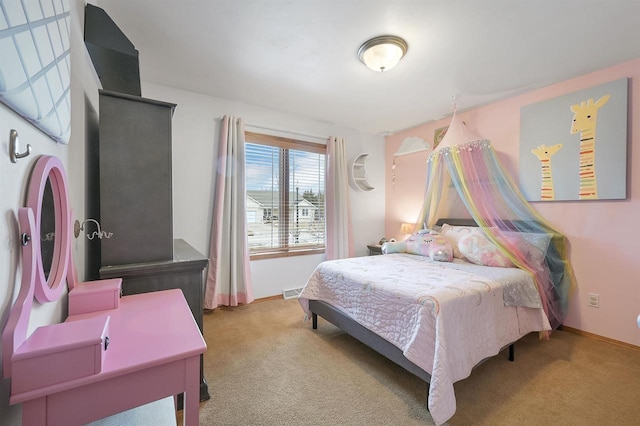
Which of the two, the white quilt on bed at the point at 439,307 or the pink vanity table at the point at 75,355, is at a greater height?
the pink vanity table at the point at 75,355

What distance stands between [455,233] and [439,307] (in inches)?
72.5

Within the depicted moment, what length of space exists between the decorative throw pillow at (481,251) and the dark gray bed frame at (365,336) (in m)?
0.74

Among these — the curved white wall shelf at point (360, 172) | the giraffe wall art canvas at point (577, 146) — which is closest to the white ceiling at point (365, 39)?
the giraffe wall art canvas at point (577, 146)

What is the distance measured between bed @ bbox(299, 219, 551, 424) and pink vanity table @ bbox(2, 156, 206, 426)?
4.15 feet

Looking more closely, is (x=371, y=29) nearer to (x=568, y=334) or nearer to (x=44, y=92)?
(x=44, y=92)

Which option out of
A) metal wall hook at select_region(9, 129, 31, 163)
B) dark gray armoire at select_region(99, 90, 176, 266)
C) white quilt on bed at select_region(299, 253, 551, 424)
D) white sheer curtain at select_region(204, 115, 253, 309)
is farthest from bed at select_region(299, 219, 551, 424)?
metal wall hook at select_region(9, 129, 31, 163)

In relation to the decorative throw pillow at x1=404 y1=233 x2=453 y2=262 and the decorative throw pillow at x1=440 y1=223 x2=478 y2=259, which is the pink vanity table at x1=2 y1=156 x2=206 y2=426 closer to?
the decorative throw pillow at x1=404 y1=233 x2=453 y2=262

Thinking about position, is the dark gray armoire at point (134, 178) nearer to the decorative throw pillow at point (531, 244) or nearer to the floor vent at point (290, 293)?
the floor vent at point (290, 293)

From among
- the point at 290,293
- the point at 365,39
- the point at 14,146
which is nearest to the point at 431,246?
the point at 290,293

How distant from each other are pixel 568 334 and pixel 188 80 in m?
4.67

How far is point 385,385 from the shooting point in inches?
71.4

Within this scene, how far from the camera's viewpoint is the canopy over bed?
2.49 m

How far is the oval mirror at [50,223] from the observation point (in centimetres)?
81

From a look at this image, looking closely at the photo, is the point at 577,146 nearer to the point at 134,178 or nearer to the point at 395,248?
the point at 395,248
